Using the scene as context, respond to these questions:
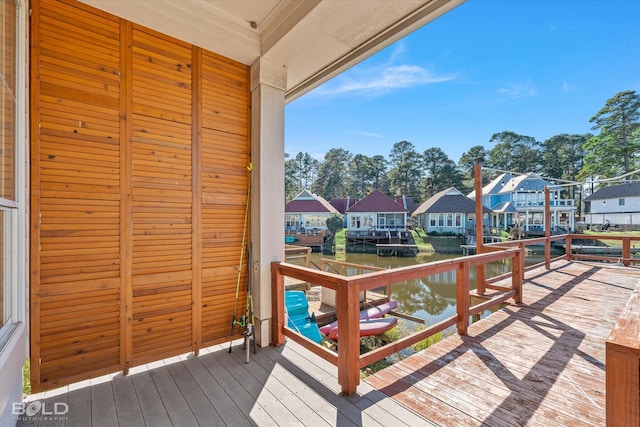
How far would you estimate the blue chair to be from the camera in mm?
4109

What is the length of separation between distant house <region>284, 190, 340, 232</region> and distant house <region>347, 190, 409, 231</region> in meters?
2.60

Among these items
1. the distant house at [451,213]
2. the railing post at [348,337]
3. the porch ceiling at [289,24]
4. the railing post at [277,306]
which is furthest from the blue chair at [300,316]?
the distant house at [451,213]

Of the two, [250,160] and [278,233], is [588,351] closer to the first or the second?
[278,233]

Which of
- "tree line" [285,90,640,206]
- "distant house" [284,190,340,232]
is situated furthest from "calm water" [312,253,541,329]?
"tree line" [285,90,640,206]

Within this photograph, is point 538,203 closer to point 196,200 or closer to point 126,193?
point 196,200

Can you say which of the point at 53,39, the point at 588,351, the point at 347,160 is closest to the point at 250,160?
the point at 53,39

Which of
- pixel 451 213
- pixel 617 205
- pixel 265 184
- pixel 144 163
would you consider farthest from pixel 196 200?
pixel 617 205

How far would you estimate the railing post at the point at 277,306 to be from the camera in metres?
2.70

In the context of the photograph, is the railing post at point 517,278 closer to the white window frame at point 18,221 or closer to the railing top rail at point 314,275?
the railing top rail at point 314,275

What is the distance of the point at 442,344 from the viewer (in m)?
2.73

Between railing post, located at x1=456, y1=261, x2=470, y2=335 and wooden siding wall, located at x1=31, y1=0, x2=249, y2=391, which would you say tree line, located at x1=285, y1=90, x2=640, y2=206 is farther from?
wooden siding wall, located at x1=31, y1=0, x2=249, y2=391

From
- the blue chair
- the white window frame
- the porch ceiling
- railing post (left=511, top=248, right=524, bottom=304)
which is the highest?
the porch ceiling

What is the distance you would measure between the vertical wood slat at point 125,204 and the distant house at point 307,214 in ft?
72.9

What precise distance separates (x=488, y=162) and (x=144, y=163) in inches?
1762
